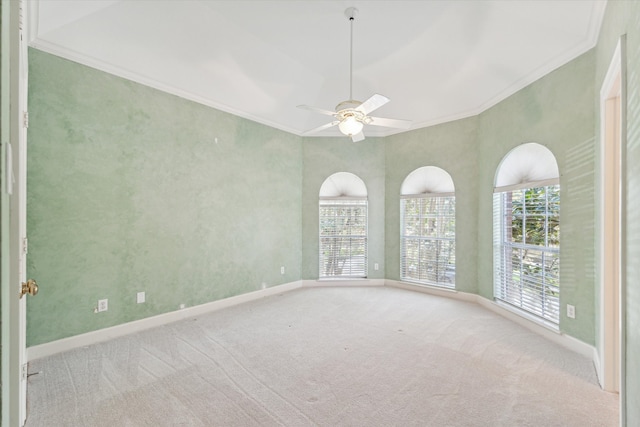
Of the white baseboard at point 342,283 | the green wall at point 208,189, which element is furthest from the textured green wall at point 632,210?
the white baseboard at point 342,283

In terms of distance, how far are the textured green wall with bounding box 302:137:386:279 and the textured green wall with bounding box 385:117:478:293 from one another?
0.24 meters

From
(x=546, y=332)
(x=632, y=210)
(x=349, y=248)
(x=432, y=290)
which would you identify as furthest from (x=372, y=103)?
(x=432, y=290)

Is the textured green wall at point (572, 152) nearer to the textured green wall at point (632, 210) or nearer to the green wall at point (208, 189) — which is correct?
the green wall at point (208, 189)

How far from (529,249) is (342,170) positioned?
3137 millimetres

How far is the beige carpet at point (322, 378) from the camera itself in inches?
80.9

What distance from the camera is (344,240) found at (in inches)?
226

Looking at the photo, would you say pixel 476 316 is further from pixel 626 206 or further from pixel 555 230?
pixel 626 206

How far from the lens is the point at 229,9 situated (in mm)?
→ 3203

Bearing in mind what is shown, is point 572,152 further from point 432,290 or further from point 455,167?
point 432,290

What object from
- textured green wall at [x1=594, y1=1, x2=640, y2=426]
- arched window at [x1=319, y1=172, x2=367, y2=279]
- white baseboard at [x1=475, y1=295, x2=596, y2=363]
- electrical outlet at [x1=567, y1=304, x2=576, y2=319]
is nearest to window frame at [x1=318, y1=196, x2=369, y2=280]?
arched window at [x1=319, y1=172, x2=367, y2=279]

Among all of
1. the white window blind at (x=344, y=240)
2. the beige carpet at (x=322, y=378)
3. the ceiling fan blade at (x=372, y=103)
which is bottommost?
the beige carpet at (x=322, y=378)

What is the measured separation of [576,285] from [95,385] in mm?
4387

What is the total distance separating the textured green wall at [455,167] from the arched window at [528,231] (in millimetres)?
470

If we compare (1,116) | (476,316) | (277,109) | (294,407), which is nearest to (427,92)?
(277,109)
